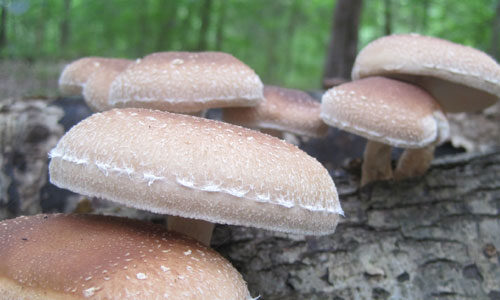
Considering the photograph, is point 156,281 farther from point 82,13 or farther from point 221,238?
point 82,13

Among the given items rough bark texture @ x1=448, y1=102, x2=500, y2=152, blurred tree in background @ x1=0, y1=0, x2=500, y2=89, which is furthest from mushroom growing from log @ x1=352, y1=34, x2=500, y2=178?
blurred tree in background @ x1=0, y1=0, x2=500, y2=89

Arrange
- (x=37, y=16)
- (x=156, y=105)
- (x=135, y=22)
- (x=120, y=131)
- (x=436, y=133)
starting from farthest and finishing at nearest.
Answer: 1. (x=135, y=22)
2. (x=37, y=16)
3. (x=436, y=133)
4. (x=156, y=105)
5. (x=120, y=131)

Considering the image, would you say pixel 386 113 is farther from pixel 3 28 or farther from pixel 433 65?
pixel 3 28

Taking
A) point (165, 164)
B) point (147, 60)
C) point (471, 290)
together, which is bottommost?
point (471, 290)

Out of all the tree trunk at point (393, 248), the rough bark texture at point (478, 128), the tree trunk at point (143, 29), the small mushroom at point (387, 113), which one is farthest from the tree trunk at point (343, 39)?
the tree trunk at point (143, 29)

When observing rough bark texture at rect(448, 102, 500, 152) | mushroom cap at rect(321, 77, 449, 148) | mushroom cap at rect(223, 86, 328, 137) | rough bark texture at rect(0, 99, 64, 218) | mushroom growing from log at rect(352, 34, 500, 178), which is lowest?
rough bark texture at rect(0, 99, 64, 218)

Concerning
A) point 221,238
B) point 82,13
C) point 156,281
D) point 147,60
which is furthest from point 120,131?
point 82,13

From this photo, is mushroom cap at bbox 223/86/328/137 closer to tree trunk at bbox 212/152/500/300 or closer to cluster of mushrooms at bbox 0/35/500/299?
cluster of mushrooms at bbox 0/35/500/299

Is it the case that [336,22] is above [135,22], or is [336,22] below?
above
